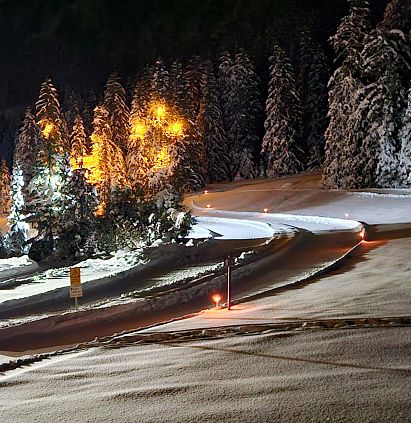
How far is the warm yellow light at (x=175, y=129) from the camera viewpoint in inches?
2206

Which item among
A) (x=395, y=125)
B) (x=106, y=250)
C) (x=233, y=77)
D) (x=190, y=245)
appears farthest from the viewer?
(x=233, y=77)

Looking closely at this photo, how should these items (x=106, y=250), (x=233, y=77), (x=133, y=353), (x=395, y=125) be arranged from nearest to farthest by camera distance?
(x=133, y=353) < (x=106, y=250) < (x=395, y=125) < (x=233, y=77)

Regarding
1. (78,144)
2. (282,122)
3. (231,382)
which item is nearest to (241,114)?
(282,122)

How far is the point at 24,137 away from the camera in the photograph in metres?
70.1

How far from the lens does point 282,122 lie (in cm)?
5944

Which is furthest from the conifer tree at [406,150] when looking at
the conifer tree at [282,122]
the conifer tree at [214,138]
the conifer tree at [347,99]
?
the conifer tree at [214,138]

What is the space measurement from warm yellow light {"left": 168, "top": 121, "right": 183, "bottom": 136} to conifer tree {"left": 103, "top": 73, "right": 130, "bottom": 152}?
10.8 metres

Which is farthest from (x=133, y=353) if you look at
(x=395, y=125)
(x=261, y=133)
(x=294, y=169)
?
(x=261, y=133)

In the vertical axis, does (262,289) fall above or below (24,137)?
below

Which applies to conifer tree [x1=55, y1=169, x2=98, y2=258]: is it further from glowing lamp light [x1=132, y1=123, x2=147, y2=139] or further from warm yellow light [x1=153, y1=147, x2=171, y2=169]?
glowing lamp light [x1=132, y1=123, x2=147, y2=139]

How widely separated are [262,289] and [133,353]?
6148mm

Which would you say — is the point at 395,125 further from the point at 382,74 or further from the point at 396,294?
the point at 396,294

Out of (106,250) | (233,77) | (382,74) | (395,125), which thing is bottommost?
(106,250)

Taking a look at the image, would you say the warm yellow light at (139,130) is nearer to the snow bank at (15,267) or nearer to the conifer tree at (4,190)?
the conifer tree at (4,190)
